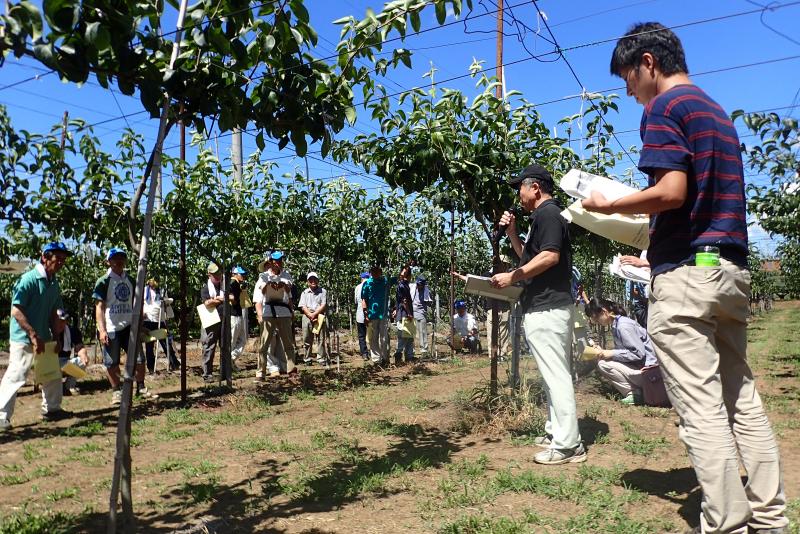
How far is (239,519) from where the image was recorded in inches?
129

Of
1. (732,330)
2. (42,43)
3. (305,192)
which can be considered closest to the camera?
(42,43)

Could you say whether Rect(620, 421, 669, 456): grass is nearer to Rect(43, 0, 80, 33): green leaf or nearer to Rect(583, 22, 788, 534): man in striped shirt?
Rect(583, 22, 788, 534): man in striped shirt

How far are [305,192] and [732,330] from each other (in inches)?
333

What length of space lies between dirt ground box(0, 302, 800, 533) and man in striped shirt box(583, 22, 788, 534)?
544 mm

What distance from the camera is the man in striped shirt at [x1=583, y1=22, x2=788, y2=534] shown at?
98.2 inches

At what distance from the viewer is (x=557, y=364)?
4.04 metres

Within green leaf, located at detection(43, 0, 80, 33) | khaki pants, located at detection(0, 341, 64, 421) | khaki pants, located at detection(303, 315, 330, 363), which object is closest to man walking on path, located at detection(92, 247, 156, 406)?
khaki pants, located at detection(0, 341, 64, 421)

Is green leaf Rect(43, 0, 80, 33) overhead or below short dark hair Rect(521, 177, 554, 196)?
overhead

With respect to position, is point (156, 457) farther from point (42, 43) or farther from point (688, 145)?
point (688, 145)

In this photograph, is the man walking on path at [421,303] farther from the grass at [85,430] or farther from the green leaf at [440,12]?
the green leaf at [440,12]

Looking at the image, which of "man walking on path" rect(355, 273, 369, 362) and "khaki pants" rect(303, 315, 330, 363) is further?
"man walking on path" rect(355, 273, 369, 362)

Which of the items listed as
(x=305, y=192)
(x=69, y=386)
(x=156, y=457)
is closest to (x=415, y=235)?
(x=305, y=192)

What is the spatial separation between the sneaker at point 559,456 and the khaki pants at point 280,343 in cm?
585

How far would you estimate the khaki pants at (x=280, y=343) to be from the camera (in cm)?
920
